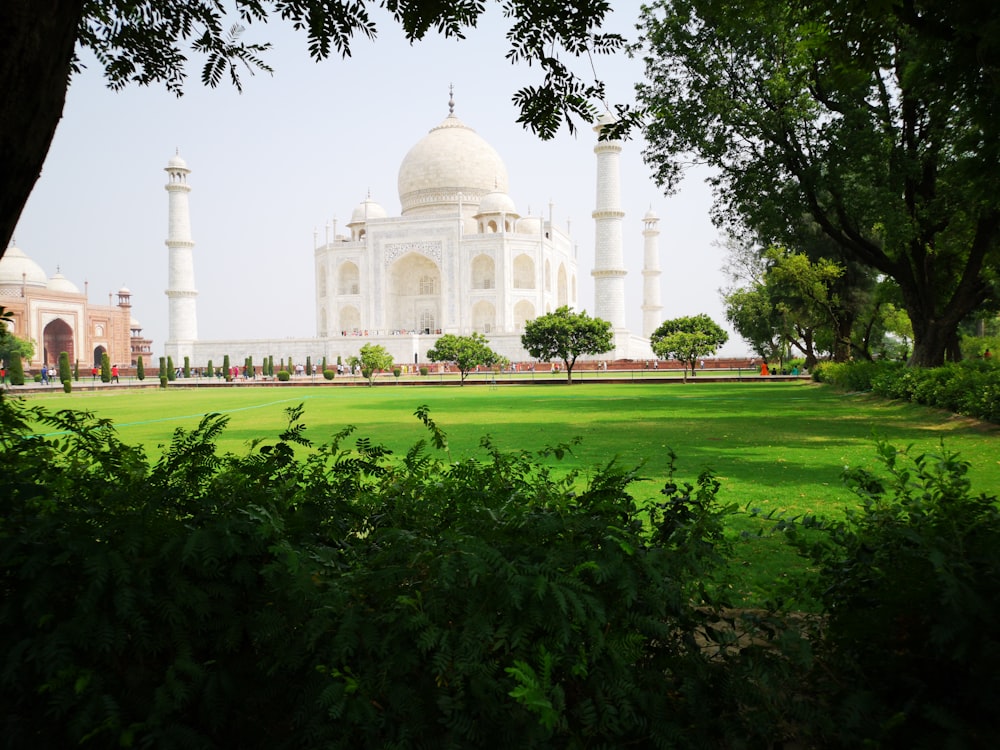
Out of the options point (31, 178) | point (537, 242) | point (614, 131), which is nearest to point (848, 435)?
point (614, 131)

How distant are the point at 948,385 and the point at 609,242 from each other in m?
30.4

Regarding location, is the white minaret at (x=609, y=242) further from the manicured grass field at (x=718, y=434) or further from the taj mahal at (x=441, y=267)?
the manicured grass field at (x=718, y=434)

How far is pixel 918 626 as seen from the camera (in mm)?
1616

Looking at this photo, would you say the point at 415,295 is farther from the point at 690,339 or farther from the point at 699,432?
the point at 699,432

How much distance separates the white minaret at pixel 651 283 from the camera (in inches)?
1929

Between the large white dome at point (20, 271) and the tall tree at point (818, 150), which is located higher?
the large white dome at point (20, 271)

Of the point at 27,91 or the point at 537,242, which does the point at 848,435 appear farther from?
the point at 537,242

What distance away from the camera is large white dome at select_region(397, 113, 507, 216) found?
4506 cm

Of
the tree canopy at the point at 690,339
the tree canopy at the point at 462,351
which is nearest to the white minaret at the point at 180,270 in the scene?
the tree canopy at the point at 462,351

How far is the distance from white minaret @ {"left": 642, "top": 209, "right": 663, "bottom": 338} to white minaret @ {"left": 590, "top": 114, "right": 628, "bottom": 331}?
33.1 ft

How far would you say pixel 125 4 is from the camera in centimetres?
327

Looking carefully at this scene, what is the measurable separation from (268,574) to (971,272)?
11576 mm

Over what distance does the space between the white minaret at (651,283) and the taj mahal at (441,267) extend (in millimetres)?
72

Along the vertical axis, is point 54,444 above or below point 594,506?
above
